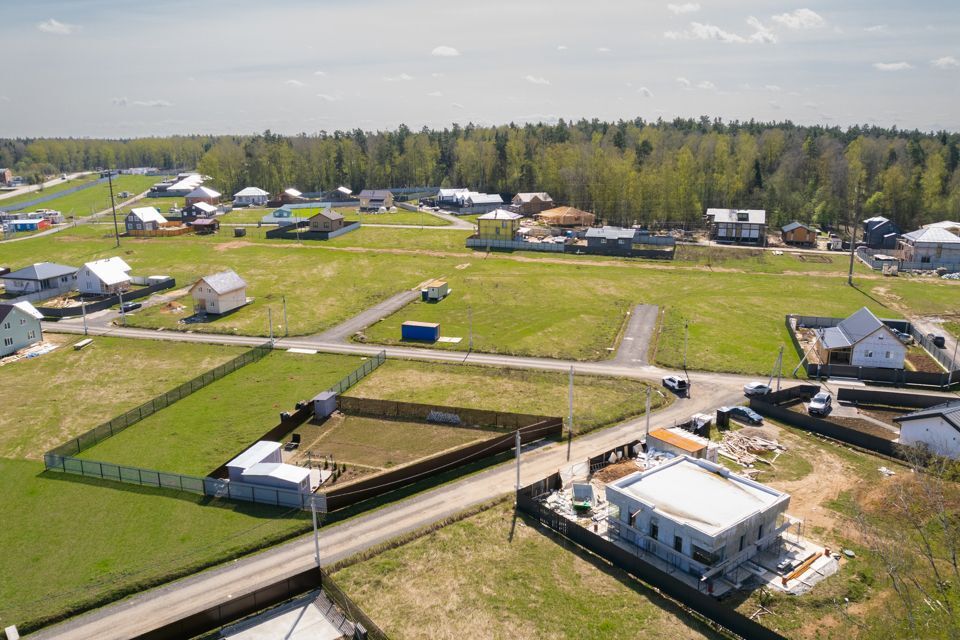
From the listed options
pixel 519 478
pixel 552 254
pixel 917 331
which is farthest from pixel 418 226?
pixel 519 478

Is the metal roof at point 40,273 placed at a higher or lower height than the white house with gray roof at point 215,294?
higher

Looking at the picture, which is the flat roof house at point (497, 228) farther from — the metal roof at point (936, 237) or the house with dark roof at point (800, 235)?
the metal roof at point (936, 237)

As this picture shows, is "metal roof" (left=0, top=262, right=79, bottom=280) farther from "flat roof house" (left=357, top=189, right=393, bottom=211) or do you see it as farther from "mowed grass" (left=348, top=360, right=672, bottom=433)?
"flat roof house" (left=357, top=189, right=393, bottom=211)

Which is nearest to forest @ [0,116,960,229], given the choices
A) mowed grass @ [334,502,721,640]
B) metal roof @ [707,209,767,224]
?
metal roof @ [707,209,767,224]

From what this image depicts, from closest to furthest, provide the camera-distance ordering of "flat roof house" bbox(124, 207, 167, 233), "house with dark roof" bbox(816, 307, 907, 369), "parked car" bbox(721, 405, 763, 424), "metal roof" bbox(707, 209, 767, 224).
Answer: "parked car" bbox(721, 405, 763, 424)
"house with dark roof" bbox(816, 307, 907, 369)
"metal roof" bbox(707, 209, 767, 224)
"flat roof house" bbox(124, 207, 167, 233)

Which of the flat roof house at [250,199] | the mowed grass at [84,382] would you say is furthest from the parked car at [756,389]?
the flat roof house at [250,199]
